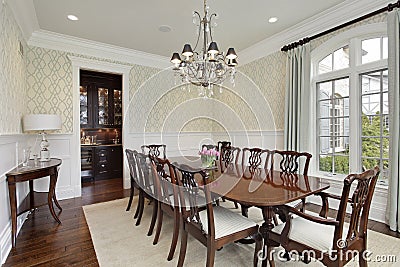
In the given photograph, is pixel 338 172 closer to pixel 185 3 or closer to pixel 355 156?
pixel 355 156

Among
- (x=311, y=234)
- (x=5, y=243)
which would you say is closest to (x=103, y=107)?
(x=5, y=243)

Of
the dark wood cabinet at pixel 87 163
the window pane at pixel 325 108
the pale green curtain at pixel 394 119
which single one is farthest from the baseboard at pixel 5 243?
the window pane at pixel 325 108

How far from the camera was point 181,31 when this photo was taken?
3893mm

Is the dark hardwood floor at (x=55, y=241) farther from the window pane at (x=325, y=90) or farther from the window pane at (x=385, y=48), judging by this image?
the window pane at (x=385, y=48)

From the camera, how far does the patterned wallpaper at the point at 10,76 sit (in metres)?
2.41

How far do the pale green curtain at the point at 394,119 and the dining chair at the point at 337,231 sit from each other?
1495 millimetres

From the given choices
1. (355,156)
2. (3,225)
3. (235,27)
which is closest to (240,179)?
(355,156)

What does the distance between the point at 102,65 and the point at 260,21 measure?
10.2 feet

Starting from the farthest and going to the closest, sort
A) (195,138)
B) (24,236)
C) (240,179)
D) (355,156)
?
(195,138), (355,156), (24,236), (240,179)

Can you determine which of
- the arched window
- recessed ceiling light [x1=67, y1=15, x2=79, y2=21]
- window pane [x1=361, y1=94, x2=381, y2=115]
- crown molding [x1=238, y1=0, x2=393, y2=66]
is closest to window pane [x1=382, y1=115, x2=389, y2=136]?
the arched window

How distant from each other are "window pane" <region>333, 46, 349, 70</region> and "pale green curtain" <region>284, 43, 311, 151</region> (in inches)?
15.3

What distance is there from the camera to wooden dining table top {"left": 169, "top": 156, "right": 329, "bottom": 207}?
1619mm

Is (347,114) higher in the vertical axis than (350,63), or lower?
lower

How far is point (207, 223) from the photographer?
5.73 ft
